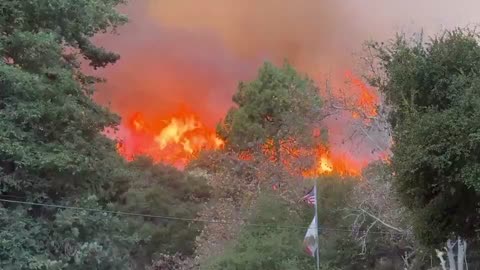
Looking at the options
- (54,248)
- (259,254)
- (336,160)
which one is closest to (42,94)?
(54,248)

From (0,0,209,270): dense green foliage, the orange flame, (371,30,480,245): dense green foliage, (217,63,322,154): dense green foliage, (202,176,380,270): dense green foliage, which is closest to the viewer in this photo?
(371,30,480,245): dense green foliage

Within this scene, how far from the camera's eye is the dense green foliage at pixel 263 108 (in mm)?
38406

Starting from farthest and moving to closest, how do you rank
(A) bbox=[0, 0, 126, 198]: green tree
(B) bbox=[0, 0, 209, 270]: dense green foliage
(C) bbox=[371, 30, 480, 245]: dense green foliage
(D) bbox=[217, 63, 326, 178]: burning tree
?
(D) bbox=[217, 63, 326, 178]: burning tree < (A) bbox=[0, 0, 126, 198]: green tree < (B) bbox=[0, 0, 209, 270]: dense green foliage < (C) bbox=[371, 30, 480, 245]: dense green foliage

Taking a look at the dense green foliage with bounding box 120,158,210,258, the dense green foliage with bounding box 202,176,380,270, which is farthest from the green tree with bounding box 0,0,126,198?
the dense green foliage with bounding box 120,158,210,258

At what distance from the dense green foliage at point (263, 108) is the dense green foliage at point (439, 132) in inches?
820

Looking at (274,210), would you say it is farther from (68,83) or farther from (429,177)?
(429,177)

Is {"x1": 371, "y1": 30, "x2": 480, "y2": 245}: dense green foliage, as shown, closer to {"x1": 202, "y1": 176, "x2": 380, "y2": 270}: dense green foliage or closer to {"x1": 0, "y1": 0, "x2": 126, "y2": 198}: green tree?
{"x1": 0, "y1": 0, "x2": 126, "y2": 198}: green tree

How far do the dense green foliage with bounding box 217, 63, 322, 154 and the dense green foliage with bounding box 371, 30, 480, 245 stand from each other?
2082 cm

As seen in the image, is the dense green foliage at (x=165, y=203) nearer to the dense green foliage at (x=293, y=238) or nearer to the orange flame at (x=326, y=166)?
the orange flame at (x=326, y=166)

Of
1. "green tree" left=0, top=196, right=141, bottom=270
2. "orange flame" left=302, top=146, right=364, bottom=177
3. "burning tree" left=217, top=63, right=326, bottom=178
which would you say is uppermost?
"burning tree" left=217, top=63, right=326, bottom=178

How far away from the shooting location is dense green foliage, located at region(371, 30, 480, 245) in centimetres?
1141

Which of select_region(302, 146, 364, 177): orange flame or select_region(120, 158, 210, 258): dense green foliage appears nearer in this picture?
select_region(302, 146, 364, 177): orange flame

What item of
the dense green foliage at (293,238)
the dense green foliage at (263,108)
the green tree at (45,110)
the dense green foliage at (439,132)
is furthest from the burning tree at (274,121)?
the dense green foliage at (439,132)

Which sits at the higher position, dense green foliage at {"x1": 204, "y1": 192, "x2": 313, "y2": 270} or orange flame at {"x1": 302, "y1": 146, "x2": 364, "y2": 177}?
orange flame at {"x1": 302, "y1": 146, "x2": 364, "y2": 177}
